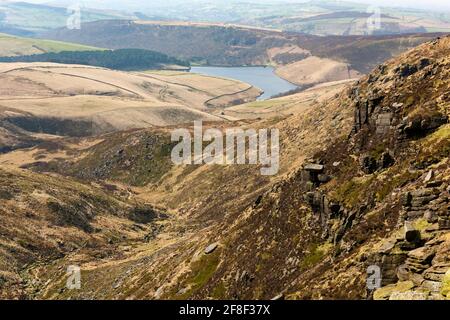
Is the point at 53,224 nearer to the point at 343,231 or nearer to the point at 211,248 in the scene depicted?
the point at 211,248

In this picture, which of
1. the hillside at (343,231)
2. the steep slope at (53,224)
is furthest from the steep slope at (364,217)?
the steep slope at (53,224)

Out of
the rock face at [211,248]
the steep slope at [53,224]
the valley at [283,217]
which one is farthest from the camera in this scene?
the steep slope at [53,224]

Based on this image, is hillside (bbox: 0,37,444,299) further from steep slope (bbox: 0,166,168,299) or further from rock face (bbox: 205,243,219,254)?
steep slope (bbox: 0,166,168,299)

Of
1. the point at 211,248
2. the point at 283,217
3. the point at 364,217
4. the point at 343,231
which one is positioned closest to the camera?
the point at 364,217

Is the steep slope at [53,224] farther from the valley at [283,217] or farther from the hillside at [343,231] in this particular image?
the hillside at [343,231]

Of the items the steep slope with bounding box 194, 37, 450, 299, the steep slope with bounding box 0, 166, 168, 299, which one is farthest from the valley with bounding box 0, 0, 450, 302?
the steep slope with bounding box 0, 166, 168, 299

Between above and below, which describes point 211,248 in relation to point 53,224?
above

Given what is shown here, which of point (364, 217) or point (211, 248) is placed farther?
point (211, 248)

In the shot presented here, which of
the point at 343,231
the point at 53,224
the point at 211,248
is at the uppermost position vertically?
the point at 343,231

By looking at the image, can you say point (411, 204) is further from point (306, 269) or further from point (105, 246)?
point (105, 246)

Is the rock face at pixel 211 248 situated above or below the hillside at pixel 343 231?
below

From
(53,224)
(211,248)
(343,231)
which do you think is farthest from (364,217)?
(53,224)
